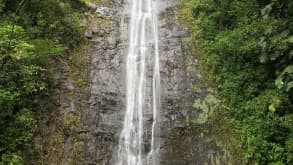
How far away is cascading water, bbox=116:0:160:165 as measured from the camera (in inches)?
350

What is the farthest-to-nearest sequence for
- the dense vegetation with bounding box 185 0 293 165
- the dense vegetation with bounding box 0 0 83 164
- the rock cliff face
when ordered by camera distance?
the rock cliff face, the dense vegetation with bounding box 185 0 293 165, the dense vegetation with bounding box 0 0 83 164

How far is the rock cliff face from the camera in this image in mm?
8805

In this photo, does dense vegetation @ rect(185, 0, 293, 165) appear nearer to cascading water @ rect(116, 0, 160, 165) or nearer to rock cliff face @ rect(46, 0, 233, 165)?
rock cliff face @ rect(46, 0, 233, 165)

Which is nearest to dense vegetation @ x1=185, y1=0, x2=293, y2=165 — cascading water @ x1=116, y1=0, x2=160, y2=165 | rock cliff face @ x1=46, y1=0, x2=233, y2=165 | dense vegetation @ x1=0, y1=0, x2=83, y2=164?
rock cliff face @ x1=46, y1=0, x2=233, y2=165

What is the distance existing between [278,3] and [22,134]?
20.6 ft

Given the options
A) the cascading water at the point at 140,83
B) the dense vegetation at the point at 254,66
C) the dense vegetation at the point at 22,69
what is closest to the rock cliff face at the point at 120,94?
the cascading water at the point at 140,83

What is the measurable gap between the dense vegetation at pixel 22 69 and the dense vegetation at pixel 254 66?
170 inches

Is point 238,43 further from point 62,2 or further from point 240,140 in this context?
point 62,2

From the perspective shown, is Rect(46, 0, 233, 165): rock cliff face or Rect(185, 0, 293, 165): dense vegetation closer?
Rect(185, 0, 293, 165): dense vegetation

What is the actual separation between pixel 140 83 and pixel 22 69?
322 cm

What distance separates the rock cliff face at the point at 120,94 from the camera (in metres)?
8.80

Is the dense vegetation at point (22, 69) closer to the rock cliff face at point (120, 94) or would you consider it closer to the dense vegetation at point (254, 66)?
the rock cliff face at point (120, 94)

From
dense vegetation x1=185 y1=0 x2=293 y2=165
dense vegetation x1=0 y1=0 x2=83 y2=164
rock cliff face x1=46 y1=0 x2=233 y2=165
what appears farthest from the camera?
rock cliff face x1=46 y1=0 x2=233 y2=165

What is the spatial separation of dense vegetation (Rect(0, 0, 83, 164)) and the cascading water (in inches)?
82.5
